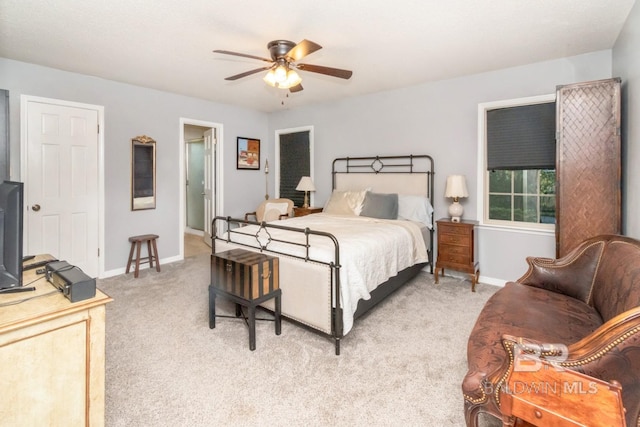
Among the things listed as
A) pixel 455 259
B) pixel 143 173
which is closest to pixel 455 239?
pixel 455 259

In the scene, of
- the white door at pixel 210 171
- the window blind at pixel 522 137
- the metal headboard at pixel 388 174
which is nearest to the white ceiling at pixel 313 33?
the window blind at pixel 522 137

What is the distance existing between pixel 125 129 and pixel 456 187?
14.7 ft

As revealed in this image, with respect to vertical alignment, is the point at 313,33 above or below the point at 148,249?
above

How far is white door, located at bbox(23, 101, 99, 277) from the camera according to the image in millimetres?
3773

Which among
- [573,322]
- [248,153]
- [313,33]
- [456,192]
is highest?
[313,33]

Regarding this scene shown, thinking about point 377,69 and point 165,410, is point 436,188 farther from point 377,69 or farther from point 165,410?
point 165,410

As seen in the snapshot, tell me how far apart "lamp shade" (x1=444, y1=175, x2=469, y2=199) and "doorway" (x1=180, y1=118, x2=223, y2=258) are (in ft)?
12.5

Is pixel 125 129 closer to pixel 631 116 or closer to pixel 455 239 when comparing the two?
pixel 455 239

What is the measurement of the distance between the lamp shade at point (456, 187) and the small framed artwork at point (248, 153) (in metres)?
3.69

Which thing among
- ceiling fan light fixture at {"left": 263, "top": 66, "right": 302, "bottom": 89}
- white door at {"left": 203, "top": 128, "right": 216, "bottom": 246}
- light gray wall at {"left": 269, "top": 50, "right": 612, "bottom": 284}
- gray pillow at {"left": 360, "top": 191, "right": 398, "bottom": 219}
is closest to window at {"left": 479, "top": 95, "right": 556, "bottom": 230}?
light gray wall at {"left": 269, "top": 50, "right": 612, "bottom": 284}

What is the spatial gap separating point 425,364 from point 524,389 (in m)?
1.20

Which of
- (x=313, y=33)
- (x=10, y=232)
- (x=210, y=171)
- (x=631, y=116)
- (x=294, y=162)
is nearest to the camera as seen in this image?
(x=10, y=232)

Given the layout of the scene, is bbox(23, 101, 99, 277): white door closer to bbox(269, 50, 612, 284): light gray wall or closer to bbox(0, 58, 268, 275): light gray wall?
bbox(0, 58, 268, 275): light gray wall

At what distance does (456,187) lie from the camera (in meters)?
3.95
